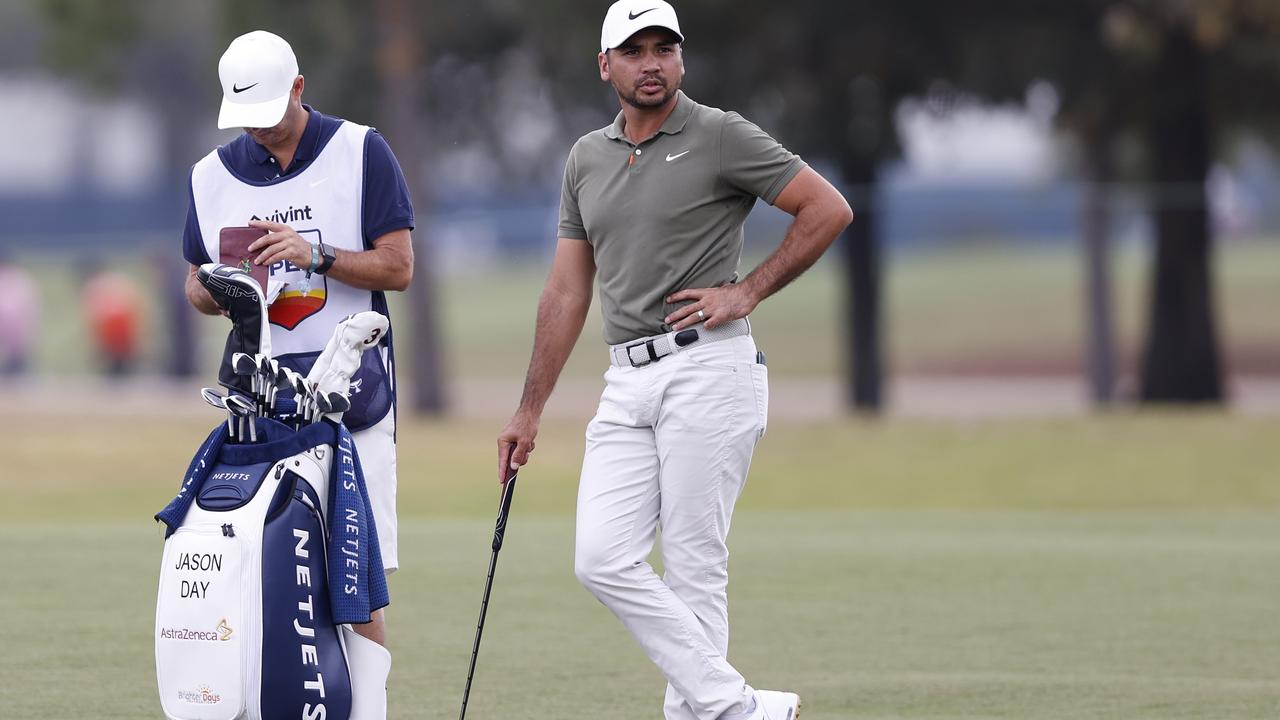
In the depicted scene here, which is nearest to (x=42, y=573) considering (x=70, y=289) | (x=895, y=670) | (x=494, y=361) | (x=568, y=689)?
(x=568, y=689)

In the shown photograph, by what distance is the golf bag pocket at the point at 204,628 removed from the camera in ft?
17.1

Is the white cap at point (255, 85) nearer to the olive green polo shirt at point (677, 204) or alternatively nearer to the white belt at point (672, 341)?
the olive green polo shirt at point (677, 204)

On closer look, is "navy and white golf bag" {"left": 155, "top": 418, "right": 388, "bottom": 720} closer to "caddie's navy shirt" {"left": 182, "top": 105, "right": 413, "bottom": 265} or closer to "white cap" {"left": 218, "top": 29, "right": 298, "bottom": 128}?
"caddie's navy shirt" {"left": 182, "top": 105, "right": 413, "bottom": 265}

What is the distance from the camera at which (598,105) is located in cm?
2481

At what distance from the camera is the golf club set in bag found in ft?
17.2

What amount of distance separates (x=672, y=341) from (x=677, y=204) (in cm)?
40

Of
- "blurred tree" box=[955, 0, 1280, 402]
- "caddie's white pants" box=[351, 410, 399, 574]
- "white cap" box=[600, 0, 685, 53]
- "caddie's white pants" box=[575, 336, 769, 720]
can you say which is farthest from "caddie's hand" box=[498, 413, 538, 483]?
"blurred tree" box=[955, 0, 1280, 402]

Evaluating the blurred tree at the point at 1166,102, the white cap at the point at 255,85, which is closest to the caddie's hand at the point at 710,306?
the white cap at the point at 255,85

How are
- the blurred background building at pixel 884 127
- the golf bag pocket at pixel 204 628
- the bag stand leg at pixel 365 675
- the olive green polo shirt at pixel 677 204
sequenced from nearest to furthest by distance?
the golf bag pocket at pixel 204 628 < the bag stand leg at pixel 365 675 < the olive green polo shirt at pixel 677 204 < the blurred background building at pixel 884 127

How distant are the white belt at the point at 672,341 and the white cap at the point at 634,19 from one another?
877mm

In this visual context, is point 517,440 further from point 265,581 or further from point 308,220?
point 265,581

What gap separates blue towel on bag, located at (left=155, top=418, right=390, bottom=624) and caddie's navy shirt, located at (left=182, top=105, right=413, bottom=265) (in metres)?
0.68

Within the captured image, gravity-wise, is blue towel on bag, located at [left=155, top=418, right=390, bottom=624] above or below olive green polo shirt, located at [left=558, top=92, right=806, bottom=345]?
below

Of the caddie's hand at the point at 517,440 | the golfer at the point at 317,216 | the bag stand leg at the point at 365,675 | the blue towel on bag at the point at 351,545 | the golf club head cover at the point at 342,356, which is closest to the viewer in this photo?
the blue towel on bag at the point at 351,545
